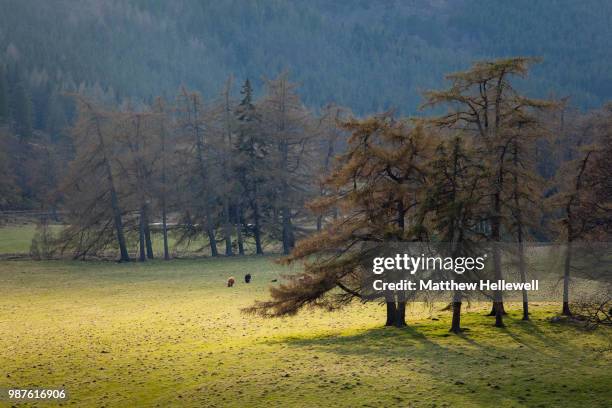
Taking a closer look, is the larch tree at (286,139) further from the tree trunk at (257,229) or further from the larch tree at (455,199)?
the larch tree at (455,199)

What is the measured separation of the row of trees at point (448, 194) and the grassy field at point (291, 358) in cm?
205

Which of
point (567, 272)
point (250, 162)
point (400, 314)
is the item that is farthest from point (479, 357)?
point (250, 162)

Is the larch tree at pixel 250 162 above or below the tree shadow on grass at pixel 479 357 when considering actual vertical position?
above

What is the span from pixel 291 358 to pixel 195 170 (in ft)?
143

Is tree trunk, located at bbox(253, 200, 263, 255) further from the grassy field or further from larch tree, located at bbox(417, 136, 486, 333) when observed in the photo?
larch tree, located at bbox(417, 136, 486, 333)

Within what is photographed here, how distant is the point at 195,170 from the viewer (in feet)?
200

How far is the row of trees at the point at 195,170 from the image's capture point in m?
56.3

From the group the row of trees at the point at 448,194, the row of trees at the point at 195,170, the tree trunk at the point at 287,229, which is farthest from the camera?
the tree trunk at the point at 287,229

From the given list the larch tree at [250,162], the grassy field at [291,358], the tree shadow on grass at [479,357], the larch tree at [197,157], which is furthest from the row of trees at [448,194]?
the larch tree at [250,162]

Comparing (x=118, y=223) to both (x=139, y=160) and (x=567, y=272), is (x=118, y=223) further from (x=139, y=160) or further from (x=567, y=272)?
(x=567, y=272)

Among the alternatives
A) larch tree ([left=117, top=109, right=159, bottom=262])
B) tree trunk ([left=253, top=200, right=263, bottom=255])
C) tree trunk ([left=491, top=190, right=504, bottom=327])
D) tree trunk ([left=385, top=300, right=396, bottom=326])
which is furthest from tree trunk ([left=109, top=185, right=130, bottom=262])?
tree trunk ([left=491, top=190, right=504, bottom=327])

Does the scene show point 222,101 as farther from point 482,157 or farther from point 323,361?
point 323,361

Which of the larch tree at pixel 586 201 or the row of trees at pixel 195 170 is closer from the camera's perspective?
the larch tree at pixel 586 201

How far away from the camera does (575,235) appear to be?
79.4 ft
